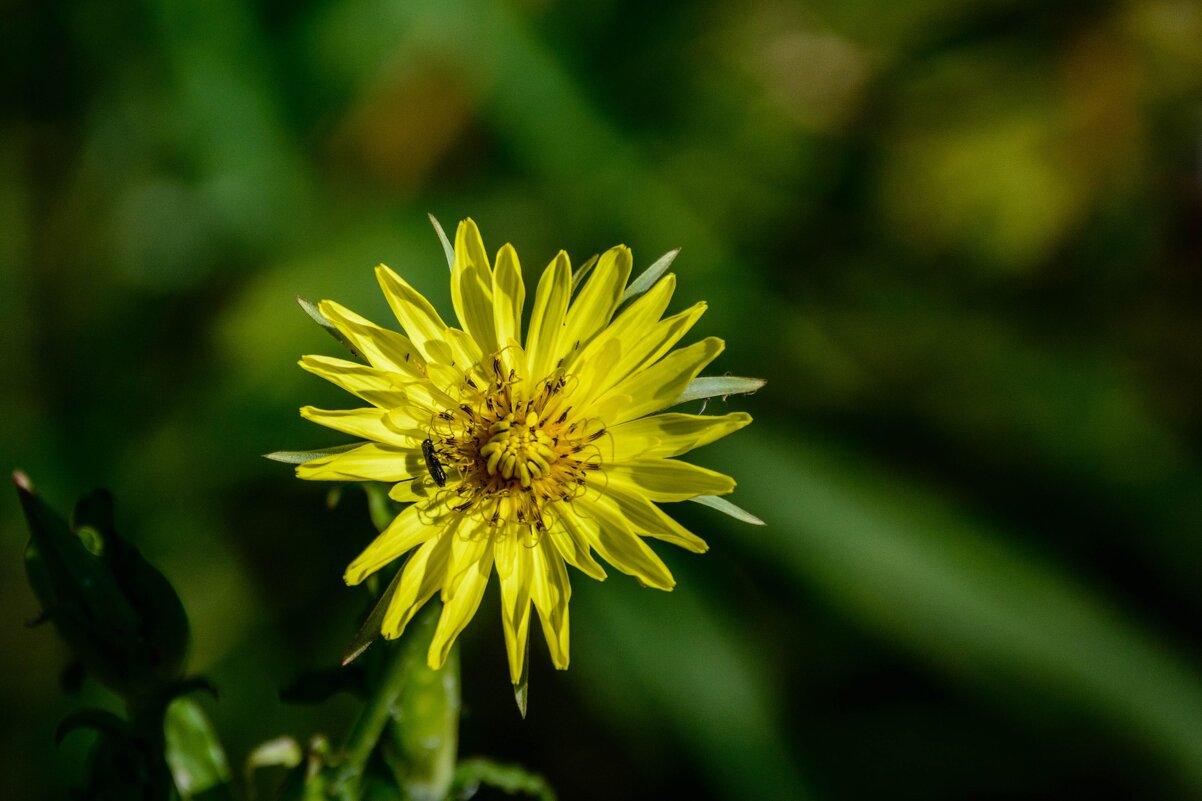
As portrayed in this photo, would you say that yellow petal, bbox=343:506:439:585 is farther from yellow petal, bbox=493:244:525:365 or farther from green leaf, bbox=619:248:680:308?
green leaf, bbox=619:248:680:308

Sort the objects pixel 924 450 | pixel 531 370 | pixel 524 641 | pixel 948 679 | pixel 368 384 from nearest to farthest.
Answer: pixel 524 641 < pixel 368 384 < pixel 531 370 < pixel 948 679 < pixel 924 450

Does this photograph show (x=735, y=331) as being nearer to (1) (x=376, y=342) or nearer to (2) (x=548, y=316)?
(2) (x=548, y=316)

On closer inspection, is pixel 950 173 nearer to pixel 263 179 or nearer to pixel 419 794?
pixel 263 179

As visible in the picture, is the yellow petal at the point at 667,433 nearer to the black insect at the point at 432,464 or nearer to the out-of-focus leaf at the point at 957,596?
the black insect at the point at 432,464

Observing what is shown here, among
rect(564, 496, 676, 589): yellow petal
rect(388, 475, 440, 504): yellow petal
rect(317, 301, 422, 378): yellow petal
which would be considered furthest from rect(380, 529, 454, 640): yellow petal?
rect(317, 301, 422, 378): yellow petal

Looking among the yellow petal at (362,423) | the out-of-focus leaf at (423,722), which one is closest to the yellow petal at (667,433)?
the yellow petal at (362,423)

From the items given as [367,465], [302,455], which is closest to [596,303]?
[367,465]

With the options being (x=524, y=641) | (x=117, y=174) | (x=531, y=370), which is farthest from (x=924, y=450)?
(x=117, y=174)
